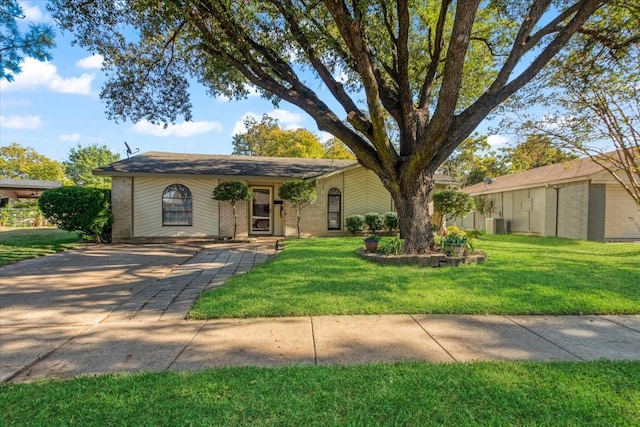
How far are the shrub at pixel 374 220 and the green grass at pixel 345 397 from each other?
463 inches

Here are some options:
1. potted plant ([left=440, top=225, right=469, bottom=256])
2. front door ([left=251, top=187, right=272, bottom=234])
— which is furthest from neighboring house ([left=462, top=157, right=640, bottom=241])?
front door ([left=251, top=187, right=272, bottom=234])

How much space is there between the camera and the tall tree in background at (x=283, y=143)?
32125mm

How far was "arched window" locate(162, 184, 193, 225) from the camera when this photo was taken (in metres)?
13.9

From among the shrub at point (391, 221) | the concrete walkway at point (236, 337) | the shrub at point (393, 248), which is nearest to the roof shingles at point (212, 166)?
the shrub at point (391, 221)

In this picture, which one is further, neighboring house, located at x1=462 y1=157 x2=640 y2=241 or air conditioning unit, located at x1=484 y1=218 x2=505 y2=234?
air conditioning unit, located at x1=484 y1=218 x2=505 y2=234

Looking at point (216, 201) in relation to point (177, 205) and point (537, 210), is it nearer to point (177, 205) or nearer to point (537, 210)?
point (177, 205)

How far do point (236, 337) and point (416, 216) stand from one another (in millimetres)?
5431

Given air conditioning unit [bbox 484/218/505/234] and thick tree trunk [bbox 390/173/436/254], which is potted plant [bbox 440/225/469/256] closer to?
thick tree trunk [bbox 390/173/436/254]

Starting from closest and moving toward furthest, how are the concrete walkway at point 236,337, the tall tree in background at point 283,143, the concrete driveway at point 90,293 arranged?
the concrete walkway at point 236,337, the concrete driveway at point 90,293, the tall tree in background at point 283,143

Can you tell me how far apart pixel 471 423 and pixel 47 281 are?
7527mm

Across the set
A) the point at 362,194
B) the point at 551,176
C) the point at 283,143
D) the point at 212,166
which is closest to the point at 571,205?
the point at 551,176

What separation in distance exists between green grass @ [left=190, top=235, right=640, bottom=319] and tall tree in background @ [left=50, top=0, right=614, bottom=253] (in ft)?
5.80

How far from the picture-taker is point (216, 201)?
46.8 ft

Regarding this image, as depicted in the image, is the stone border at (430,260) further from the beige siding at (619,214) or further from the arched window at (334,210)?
the beige siding at (619,214)
